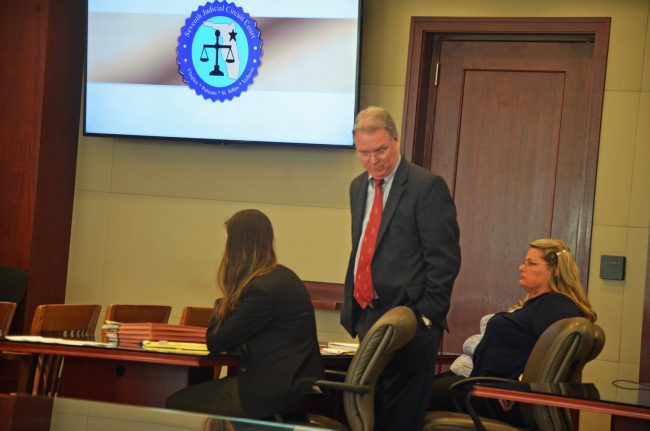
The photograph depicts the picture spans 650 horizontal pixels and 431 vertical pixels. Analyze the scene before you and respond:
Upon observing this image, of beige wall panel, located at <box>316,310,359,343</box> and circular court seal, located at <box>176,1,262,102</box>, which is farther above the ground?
circular court seal, located at <box>176,1,262,102</box>

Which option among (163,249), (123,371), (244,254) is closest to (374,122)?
(244,254)

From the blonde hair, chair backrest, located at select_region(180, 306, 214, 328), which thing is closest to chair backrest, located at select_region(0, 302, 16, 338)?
chair backrest, located at select_region(180, 306, 214, 328)

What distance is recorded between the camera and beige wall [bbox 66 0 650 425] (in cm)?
589

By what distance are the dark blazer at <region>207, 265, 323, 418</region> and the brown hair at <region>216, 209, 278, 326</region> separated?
53 millimetres

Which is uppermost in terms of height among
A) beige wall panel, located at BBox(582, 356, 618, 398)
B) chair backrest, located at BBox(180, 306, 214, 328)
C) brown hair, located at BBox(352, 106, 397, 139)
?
brown hair, located at BBox(352, 106, 397, 139)

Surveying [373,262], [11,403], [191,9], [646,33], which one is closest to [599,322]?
[646,33]

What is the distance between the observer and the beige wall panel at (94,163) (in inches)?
270

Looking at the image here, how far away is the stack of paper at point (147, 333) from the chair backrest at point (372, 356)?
0.81 metres

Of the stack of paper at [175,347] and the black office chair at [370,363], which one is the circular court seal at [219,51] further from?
the black office chair at [370,363]

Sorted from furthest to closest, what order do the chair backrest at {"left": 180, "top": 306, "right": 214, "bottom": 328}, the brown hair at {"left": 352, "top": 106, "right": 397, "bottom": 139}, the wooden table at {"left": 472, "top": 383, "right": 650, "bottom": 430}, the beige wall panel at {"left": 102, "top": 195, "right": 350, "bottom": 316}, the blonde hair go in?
the beige wall panel at {"left": 102, "top": 195, "right": 350, "bottom": 316}
the chair backrest at {"left": 180, "top": 306, "right": 214, "bottom": 328}
the blonde hair
the brown hair at {"left": 352, "top": 106, "right": 397, "bottom": 139}
the wooden table at {"left": 472, "top": 383, "right": 650, "bottom": 430}

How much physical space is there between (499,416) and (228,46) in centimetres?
317

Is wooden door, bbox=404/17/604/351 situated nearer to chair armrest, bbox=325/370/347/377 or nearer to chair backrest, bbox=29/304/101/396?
chair armrest, bbox=325/370/347/377

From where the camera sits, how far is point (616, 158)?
5914 mm

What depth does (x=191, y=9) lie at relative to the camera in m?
6.54
